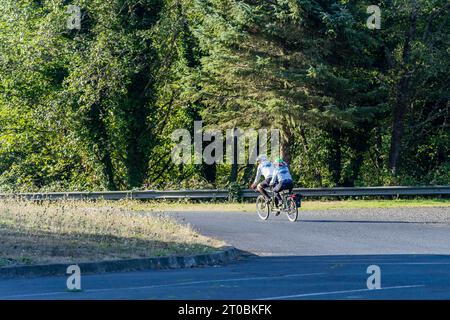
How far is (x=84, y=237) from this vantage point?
64.4 ft

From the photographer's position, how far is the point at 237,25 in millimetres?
40344

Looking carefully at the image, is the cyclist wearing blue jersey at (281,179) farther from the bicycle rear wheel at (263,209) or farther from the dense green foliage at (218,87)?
the dense green foliage at (218,87)

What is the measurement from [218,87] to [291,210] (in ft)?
49.6

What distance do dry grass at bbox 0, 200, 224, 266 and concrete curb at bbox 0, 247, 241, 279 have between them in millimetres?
393

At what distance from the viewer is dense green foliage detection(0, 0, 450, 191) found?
39531 mm

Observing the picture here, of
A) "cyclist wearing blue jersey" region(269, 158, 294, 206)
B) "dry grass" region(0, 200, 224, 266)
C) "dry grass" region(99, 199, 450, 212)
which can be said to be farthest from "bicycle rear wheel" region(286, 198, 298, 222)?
"dry grass" region(99, 199, 450, 212)

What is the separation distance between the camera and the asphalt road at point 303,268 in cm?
1288

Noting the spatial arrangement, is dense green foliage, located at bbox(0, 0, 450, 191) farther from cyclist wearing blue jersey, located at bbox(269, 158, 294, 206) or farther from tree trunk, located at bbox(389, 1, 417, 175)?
cyclist wearing blue jersey, located at bbox(269, 158, 294, 206)

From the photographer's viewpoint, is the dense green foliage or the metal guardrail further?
the dense green foliage

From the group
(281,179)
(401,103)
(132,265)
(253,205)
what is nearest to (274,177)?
(281,179)
